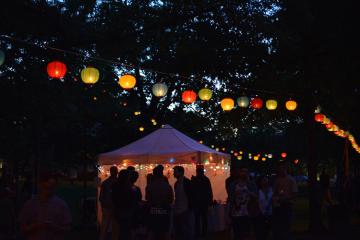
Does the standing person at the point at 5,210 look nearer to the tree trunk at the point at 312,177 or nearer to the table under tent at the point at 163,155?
the table under tent at the point at 163,155

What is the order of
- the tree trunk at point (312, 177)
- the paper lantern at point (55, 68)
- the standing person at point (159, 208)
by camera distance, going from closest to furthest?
the standing person at point (159, 208) < the paper lantern at point (55, 68) < the tree trunk at point (312, 177)

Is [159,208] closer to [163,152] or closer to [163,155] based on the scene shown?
[163,155]

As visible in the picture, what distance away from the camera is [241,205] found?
10383 mm

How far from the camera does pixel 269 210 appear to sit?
12094 mm

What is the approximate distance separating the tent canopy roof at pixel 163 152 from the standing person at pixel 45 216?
33.7 ft

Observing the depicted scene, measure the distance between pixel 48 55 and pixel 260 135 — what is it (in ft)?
188

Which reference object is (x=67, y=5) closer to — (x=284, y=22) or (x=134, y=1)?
(x=134, y=1)

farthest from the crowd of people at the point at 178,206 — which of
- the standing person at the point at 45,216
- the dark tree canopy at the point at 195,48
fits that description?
the standing person at the point at 45,216

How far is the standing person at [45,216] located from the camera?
639 centimetres

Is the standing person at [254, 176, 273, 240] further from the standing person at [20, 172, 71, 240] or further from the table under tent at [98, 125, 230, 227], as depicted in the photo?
the standing person at [20, 172, 71, 240]

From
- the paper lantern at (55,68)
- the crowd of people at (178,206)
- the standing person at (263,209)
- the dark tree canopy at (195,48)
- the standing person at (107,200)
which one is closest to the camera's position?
the crowd of people at (178,206)

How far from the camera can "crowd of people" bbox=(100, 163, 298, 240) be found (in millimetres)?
10539

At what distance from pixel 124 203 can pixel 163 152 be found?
5880 millimetres

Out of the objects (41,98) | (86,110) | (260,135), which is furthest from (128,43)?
(260,135)
